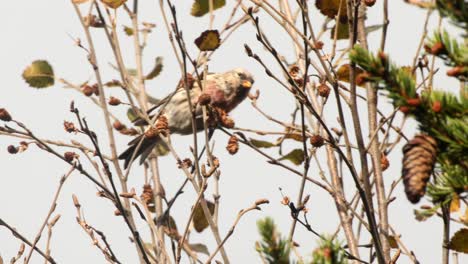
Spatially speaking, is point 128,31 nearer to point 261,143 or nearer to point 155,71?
point 155,71

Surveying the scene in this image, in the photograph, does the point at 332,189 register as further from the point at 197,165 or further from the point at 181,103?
the point at 181,103

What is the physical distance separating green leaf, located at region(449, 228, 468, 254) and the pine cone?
1.00 metres

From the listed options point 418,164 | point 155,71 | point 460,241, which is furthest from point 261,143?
point 418,164

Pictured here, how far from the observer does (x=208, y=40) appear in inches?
121

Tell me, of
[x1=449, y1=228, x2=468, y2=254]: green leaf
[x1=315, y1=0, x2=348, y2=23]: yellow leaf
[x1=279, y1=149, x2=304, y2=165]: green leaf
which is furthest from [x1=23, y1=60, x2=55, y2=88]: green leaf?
[x1=449, y1=228, x2=468, y2=254]: green leaf

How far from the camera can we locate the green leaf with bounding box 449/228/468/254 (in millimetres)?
2330

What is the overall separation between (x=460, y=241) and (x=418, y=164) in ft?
3.69

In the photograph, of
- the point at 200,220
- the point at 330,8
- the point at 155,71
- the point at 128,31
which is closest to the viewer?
the point at 330,8

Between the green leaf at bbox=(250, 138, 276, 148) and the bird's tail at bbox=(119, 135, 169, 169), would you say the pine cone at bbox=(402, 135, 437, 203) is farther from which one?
the bird's tail at bbox=(119, 135, 169, 169)

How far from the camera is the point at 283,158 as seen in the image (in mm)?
3312

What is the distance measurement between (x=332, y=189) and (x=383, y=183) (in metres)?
0.23

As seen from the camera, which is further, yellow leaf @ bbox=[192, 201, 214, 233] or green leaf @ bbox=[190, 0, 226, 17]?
yellow leaf @ bbox=[192, 201, 214, 233]

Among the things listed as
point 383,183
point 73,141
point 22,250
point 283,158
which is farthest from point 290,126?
point 22,250

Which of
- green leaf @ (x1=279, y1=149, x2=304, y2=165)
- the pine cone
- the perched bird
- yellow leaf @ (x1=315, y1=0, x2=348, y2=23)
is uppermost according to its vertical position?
the perched bird
